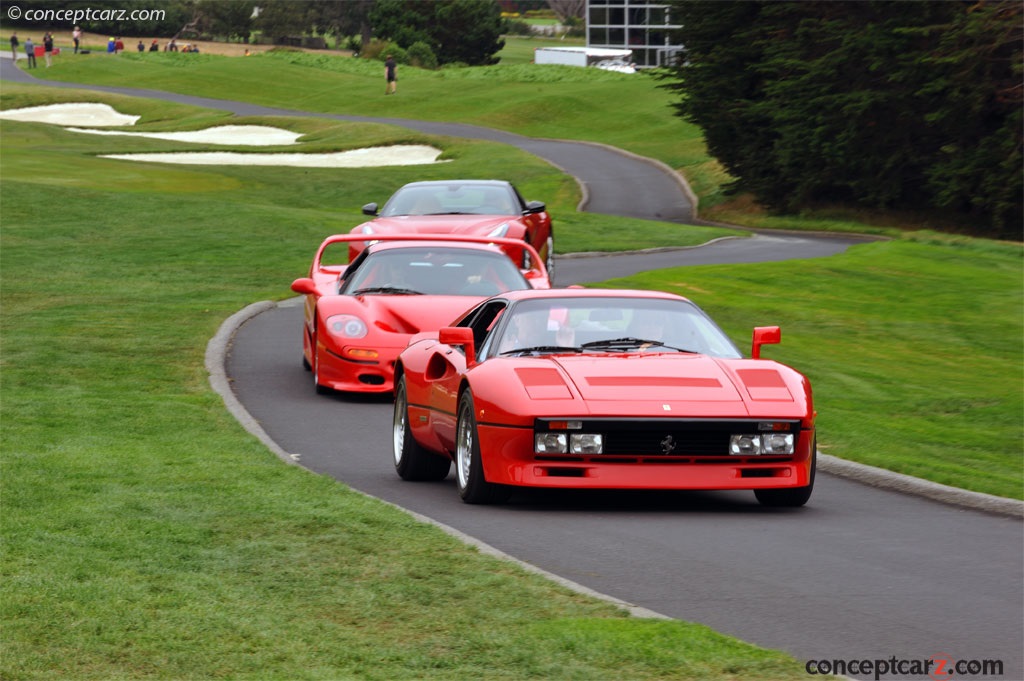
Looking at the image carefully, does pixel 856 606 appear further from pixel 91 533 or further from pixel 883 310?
pixel 883 310

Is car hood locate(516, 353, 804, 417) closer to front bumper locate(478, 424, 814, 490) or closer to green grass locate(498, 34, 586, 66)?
front bumper locate(478, 424, 814, 490)

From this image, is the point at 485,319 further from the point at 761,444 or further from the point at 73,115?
the point at 73,115

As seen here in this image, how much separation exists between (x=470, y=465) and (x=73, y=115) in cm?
7683

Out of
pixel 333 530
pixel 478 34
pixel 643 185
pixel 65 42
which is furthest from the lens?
pixel 65 42

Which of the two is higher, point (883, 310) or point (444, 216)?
point (444, 216)

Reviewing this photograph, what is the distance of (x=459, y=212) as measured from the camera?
906 inches

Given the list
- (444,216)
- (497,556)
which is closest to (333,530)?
(497,556)

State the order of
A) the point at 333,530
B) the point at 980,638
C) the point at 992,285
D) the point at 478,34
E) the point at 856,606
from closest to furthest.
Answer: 1. the point at 980,638
2. the point at 856,606
3. the point at 333,530
4. the point at 992,285
5. the point at 478,34

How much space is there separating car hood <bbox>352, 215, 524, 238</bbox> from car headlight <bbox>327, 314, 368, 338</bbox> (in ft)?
19.3

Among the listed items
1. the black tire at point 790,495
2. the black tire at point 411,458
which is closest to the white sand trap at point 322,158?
the black tire at point 411,458

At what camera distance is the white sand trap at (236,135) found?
2766 inches

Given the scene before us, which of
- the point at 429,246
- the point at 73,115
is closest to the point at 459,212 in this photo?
the point at 429,246

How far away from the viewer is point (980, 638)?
21.7 feet

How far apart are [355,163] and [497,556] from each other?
2127 inches
